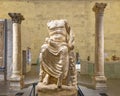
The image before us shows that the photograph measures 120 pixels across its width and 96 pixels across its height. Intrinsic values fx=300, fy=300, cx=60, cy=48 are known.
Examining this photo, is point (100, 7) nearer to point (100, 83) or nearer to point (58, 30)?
point (100, 83)

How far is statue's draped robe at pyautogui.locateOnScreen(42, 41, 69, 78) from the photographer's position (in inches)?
256

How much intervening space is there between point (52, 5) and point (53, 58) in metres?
10.4

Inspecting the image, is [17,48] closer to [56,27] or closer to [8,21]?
[8,21]

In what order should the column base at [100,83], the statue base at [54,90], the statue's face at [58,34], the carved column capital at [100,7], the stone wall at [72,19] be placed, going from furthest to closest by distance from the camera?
the stone wall at [72,19] < the carved column capital at [100,7] < the column base at [100,83] < the statue's face at [58,34] < the statue base at [54,90]

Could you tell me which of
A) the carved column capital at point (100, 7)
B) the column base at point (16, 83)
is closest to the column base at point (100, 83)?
the carved column capital at point (100, 7)

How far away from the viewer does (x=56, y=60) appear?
21.8ft

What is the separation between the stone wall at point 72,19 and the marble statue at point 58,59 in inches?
369

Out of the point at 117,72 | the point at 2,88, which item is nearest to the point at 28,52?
the point at 117,72

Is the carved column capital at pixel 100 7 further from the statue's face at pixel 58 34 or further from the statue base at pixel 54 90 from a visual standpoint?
the statue base at pixel 54 90

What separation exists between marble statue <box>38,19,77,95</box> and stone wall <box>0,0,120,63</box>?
30.8 ft

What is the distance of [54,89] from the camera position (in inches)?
255

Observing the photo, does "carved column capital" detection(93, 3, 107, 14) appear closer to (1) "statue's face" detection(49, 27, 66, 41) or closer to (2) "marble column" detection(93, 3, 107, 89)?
(2) "marble column" detection(93, 3, 107, 89)

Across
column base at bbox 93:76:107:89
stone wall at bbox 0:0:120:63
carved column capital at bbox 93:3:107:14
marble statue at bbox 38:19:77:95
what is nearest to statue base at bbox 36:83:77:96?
marble statue at bbox 38:19:77:95

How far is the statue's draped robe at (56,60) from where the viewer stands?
256 inches
